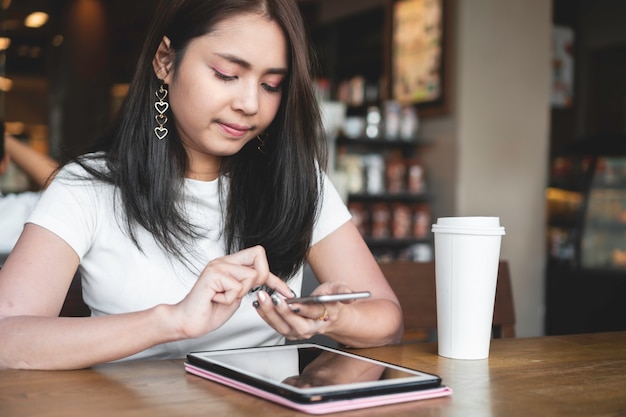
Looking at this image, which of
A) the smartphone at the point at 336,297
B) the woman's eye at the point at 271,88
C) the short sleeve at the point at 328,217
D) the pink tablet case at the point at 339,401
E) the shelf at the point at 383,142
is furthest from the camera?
the shelf at the point at 383,142

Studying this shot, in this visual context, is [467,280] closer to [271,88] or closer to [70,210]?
[271,88]

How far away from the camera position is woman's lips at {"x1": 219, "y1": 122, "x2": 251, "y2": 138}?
1.32 m

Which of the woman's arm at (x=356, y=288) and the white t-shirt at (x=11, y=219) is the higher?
the white t-shirt at (x=11, y=219)

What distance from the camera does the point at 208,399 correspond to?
83 cm

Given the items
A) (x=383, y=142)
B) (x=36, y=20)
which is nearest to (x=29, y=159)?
(x=383, y=142)

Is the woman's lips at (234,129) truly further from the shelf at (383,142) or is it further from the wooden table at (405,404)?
the shelf at (383,142)

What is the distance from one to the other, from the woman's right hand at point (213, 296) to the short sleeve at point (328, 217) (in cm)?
48

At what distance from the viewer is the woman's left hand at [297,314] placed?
39.9 inches

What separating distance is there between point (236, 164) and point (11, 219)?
89 cm

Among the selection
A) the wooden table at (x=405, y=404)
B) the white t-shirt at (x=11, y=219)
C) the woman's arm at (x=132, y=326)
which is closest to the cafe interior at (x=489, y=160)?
the white t-shirt at (x=11, y=219)

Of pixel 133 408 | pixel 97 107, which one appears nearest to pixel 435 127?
pixel 97 107

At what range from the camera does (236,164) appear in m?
1.53

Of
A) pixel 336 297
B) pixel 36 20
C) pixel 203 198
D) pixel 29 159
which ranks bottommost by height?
pixel 336 297

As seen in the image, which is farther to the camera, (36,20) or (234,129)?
(36,20)
